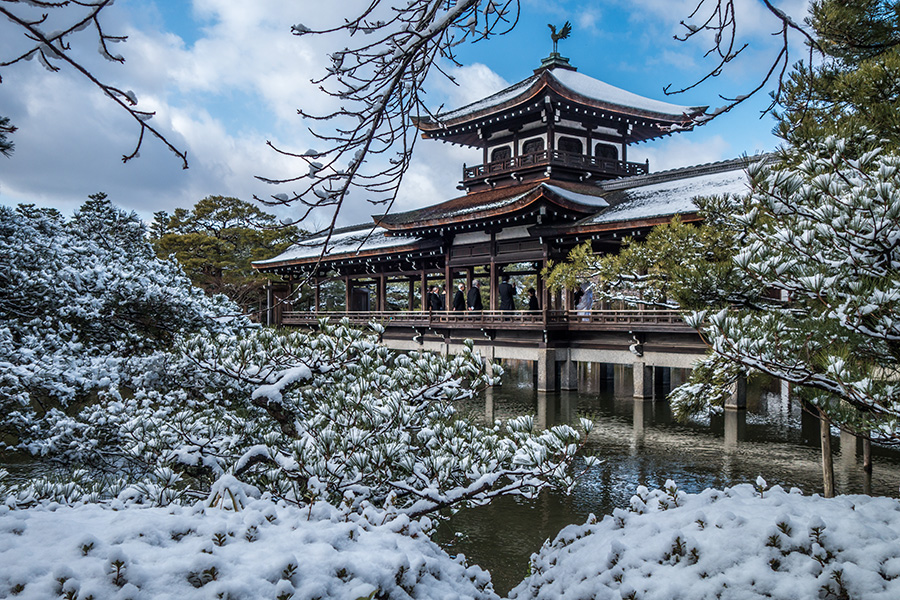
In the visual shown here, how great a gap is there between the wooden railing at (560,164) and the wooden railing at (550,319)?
4703 millimetres

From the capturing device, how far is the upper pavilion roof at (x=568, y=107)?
667 inches

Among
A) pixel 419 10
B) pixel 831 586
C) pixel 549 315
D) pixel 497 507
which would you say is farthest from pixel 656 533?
pixel 549 315

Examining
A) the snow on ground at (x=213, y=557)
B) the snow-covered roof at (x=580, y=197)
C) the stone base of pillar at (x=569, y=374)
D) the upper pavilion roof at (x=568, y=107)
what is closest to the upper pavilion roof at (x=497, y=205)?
the snow-covered roof at (x=580, y=197)

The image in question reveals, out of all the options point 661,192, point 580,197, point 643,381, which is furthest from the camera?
point 580,197

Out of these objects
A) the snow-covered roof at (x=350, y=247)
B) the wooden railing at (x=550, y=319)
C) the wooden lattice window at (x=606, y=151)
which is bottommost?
the wooden railing at (x=550, y=319)

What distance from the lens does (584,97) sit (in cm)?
1722

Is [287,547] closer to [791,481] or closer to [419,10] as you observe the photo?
[419,10]

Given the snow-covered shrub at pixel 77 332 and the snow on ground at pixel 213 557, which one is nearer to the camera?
the snow on ground at pixel 213 557

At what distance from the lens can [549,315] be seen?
15.2m

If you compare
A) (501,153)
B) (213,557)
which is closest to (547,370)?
(501,153)

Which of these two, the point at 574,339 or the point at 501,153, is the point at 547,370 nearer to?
the point at 574,339

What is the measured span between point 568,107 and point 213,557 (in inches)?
679

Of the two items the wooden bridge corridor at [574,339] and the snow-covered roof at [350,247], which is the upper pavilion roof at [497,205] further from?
the wooden bridge corridor at [574,339]

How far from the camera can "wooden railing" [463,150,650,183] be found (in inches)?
695
